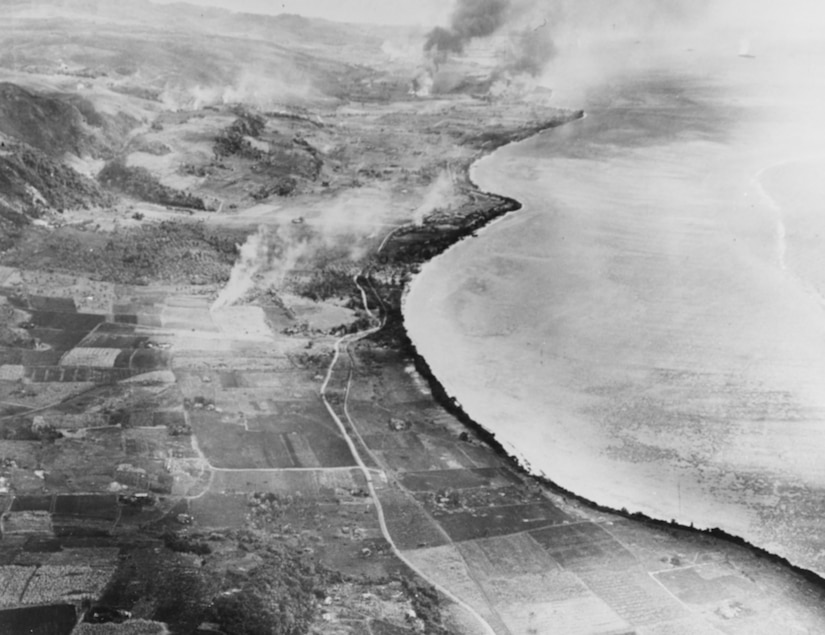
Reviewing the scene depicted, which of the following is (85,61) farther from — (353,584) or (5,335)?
(353,584)

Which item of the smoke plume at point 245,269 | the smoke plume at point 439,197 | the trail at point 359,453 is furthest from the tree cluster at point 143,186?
the trail at point 359,453

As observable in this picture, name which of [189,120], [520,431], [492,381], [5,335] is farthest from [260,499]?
[189,120]

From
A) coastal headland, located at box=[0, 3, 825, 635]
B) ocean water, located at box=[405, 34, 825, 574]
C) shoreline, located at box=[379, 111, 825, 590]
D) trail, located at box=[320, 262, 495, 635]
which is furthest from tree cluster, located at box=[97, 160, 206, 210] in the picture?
ocean water, located at box=[405, 34, 825, 574]

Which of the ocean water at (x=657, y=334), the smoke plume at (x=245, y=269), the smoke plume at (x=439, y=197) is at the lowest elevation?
the smoke plume at (x=439, y=197)

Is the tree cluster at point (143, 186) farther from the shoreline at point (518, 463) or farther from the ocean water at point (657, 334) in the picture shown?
the ocean water at point (657, 334)

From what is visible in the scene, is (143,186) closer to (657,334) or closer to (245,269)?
(245,269)

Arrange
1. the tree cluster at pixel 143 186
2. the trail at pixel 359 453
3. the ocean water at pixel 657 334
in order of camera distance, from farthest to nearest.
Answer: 1. the tree cluster at pixel 143 186
2. the ocean water at pixel 657 334
3. the trail at pixel 359 453
